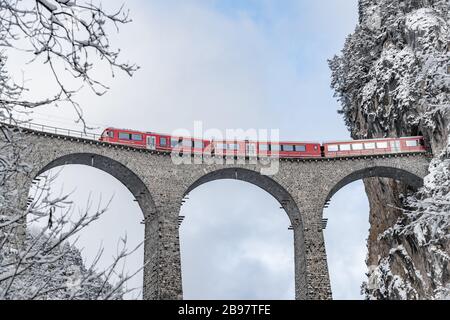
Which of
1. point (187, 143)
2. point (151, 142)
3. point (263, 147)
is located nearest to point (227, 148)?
point (263, 147)

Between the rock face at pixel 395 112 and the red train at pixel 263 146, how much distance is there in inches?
77.6

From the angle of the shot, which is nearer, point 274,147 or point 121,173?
point 121,173

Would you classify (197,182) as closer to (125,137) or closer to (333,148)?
(125,137)

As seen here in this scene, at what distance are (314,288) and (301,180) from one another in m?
7.09

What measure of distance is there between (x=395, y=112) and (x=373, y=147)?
3.42m

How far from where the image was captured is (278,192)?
3472cm

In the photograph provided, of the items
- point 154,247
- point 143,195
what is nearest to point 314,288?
point 154,247

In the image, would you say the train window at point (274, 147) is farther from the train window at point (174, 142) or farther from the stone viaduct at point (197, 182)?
the train window at point (174, 142)

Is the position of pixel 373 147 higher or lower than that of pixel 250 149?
higher

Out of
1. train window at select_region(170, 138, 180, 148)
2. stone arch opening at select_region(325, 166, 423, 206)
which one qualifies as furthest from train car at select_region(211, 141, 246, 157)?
stone arch opening at select_region(325, 166, 423, 206)

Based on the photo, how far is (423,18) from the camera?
35250 mm

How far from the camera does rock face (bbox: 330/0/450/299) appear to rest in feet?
106

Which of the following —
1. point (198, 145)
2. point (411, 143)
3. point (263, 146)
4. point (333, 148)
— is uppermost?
point (411, 143)
